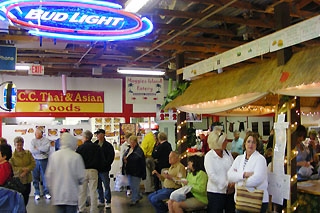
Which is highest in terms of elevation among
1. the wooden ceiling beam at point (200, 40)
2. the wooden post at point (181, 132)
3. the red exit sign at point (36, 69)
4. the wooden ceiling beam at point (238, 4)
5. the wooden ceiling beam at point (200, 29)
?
the wooden ceiling beam at point (238, 4)

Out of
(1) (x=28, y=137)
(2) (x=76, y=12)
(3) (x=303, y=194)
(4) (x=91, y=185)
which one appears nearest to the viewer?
(2) (x=76, y=12)

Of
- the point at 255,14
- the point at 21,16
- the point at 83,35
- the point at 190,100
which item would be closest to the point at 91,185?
the point at 190,100

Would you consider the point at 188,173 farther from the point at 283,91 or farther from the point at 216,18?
the point at 216,18

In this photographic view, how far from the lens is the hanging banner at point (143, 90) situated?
10938 mm

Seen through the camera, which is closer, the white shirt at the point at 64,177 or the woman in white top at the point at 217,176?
the white shirt at the point at 64,177

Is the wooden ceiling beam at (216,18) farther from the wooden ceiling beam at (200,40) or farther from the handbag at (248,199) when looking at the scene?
the handbag at (248,199)

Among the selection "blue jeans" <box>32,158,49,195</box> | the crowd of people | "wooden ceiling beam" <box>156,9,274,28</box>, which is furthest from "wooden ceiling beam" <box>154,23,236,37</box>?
"blue jeans" <box>32,158,49,195</box>

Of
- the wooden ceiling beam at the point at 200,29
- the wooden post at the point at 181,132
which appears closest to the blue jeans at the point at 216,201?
the wooden ceiling beam at the point at 200,29

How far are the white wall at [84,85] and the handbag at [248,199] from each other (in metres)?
8.49

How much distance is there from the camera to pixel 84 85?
1252 cm

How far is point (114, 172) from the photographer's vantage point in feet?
36.3

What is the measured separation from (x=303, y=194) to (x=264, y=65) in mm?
2254

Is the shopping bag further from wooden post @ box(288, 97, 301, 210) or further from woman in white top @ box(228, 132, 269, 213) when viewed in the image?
wooden post @ box(288, 97, 301, 210)

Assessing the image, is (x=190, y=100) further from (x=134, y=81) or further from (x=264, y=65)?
(x=134, y=81)
